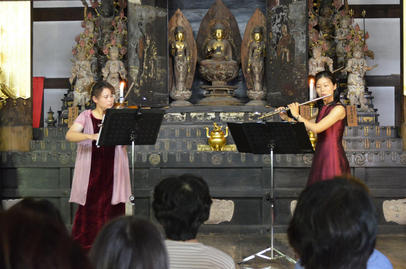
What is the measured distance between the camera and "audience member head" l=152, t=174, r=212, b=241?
2.01 meters

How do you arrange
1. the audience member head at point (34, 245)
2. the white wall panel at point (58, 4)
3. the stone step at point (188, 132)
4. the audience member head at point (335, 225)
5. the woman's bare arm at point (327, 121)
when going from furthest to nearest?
the white wall panel at point (58, 4)
the stone step at point (188, 132)
the woman's bare arm at point (327, 121)
the audience member head at point (335, 225)
the audience member head at point (34, 245)

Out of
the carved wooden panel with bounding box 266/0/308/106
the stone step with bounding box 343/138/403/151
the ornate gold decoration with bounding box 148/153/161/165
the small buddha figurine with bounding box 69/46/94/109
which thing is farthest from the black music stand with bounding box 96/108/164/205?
the carved wooden panel with bounding box 266/0/308/106

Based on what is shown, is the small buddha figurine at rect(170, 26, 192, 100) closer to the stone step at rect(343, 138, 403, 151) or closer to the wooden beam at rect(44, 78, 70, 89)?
the wooden beam at rect(44, 78, 70, 89)

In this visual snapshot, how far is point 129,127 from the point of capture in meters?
3.94

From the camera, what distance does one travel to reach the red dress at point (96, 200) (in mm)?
4176

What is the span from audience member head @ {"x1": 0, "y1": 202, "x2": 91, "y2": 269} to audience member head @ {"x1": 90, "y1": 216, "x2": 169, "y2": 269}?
0.29m

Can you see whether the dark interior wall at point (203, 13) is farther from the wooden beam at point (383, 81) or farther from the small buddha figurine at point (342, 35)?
the wooden beam at point (383, 81)

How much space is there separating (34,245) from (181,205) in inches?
43.4

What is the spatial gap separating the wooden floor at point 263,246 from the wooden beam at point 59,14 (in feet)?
16.0

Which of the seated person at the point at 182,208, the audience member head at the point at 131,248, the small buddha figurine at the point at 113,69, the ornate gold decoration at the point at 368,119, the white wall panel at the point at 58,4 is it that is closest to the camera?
the audience member head at the point at 131,248

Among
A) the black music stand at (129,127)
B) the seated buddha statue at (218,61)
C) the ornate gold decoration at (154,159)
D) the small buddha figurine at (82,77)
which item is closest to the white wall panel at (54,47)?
the small buddha figurine at (82,77)

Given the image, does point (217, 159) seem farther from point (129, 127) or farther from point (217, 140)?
point (129, 127)

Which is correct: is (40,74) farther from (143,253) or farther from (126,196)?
(143,253)

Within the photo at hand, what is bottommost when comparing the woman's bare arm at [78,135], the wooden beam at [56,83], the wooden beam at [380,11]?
the woman's bare arm at [78,135]
